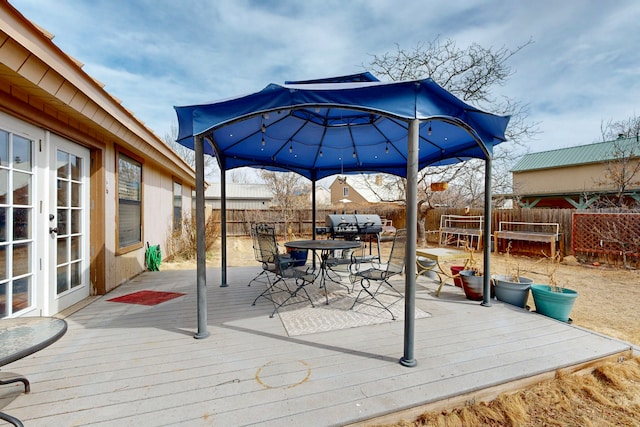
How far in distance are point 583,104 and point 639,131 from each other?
2.24m

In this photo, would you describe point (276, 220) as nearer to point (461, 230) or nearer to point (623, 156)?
point (461, 230)

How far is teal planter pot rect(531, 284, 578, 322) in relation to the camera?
313 centimetres

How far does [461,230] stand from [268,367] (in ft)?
34.7

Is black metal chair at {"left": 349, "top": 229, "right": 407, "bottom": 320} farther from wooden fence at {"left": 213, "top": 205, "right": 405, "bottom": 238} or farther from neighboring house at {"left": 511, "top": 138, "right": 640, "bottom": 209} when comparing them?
neighboring house at {"left": 511, "top": 138, "right": 640, "bottom": 209}

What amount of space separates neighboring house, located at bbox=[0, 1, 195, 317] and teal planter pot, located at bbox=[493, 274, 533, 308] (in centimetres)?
510

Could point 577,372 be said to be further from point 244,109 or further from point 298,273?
point 244,109

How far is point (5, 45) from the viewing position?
193cm

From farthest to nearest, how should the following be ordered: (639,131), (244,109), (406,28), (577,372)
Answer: (639,131)
(406,28)
(244,109)
(577,372)

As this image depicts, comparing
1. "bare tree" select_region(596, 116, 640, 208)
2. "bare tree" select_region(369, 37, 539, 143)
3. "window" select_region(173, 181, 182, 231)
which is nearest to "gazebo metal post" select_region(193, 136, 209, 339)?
"window" select_region(173, 181, 182, 231)

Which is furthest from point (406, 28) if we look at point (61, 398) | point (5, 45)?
point (61, 398)

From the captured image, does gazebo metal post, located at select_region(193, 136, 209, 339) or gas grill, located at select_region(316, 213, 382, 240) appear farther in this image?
gas grill, located at select_region(316, 213, 382, 240)

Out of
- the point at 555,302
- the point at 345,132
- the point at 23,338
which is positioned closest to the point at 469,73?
the point at 345,132

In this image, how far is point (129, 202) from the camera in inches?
194

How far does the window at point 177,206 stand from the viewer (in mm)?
8086
